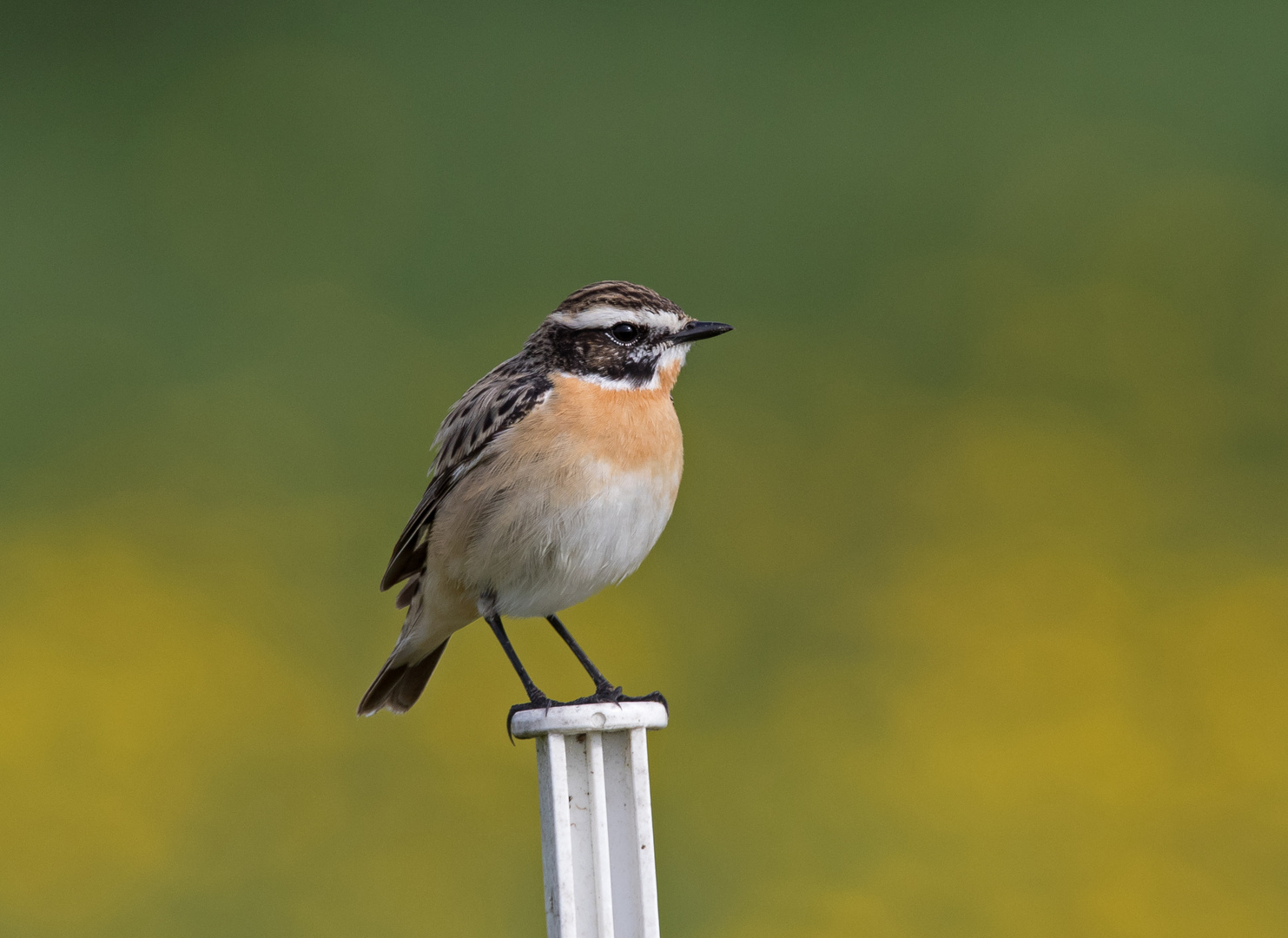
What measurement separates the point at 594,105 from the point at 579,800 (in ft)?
22.4

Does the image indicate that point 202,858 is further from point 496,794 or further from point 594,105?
point 594,105

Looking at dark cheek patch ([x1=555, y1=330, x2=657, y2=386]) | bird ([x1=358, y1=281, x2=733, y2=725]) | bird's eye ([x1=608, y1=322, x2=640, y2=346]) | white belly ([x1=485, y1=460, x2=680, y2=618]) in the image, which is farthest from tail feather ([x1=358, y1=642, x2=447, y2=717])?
bird's eye ([x1=608, y1=322, x2=640, y2=346])

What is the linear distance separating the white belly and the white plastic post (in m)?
1.09

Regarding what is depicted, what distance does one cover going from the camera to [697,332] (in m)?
4.26

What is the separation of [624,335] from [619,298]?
0.11m

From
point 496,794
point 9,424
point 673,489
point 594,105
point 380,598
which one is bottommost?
point 496,794

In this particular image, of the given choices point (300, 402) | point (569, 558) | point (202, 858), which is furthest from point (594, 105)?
point (569, 558)

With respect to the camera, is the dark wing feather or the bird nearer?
the bird

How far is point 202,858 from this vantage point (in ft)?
20.6

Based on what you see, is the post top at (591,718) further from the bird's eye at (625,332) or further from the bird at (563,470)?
the bird's eye at (625,332)

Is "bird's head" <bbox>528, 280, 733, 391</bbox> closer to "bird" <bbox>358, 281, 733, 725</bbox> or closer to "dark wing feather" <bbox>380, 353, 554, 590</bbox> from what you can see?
"bird" <bbox>358, 281, 733, 725</bbox>

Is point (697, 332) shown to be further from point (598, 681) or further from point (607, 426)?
point (598, 681)

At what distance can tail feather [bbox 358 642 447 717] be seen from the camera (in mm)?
4766

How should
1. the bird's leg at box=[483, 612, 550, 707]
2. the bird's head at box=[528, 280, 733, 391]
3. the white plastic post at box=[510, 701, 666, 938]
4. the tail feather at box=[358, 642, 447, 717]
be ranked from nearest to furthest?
1. the white plastic post at box=[510, 701, 666, 938]
2. the bird's leg at box=[483, 612, 550, 707]
3. the bird's head at box=[528, 280, 733, 391]
4. the tail feather at box=[358, 642, 447, 717]
